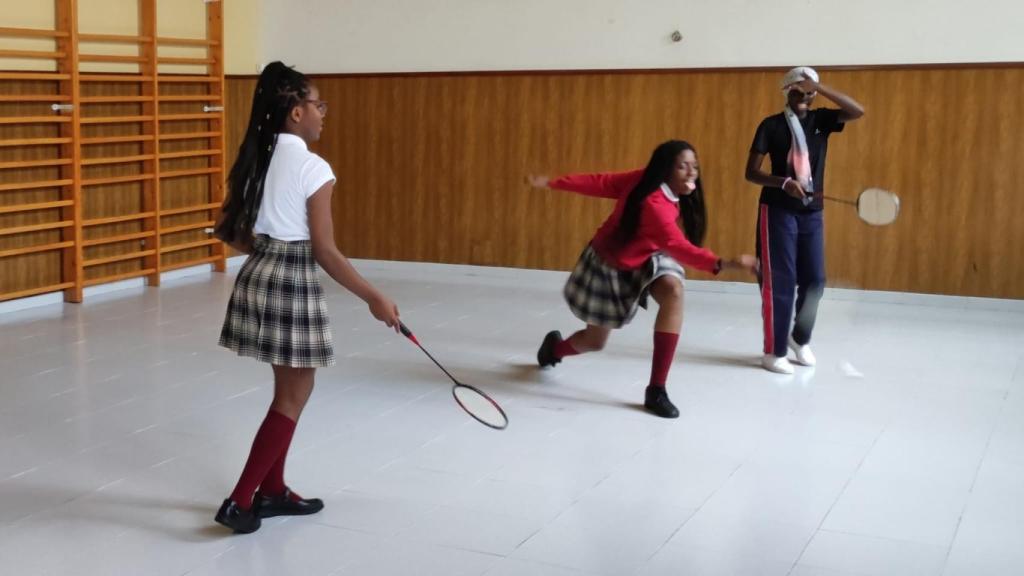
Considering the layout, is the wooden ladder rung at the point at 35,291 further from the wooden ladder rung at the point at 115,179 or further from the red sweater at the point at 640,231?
the red sweater at the point at 640,231

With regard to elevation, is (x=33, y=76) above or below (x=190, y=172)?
above

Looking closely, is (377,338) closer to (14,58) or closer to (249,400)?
(249,400)

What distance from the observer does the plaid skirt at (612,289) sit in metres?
5.45

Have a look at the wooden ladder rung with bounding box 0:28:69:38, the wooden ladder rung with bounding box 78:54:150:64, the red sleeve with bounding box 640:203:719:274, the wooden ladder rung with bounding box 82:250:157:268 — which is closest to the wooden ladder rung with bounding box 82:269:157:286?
the wooden ladder rung with bounding box 82:250:157:268

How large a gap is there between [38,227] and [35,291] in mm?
415

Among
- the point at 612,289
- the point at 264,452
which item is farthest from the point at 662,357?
the point at 264,452

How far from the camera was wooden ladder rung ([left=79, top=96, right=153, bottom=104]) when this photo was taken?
7999 mm

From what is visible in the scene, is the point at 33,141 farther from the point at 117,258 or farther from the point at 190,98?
the point at 190,98

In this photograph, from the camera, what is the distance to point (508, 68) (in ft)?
30.3

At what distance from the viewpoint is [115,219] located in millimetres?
8359

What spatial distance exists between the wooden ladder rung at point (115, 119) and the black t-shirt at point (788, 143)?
14.7 feet

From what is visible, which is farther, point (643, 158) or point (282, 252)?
point (643, 158)

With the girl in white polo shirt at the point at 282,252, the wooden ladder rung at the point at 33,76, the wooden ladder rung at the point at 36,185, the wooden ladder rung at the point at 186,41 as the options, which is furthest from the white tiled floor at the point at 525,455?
the wooden ladder rung at the point at 186,41

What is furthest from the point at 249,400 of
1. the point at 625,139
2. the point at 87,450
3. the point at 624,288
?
the point at 625,139
